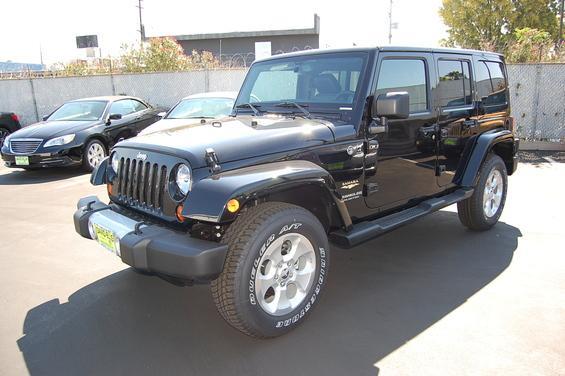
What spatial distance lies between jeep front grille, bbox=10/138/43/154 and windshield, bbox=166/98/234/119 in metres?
2.48

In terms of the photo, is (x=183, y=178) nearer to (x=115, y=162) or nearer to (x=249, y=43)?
(x=115, y=162)

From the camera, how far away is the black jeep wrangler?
8.85 feet

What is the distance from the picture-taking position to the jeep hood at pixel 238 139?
2.94 m

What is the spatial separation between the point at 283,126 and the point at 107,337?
1.92 m

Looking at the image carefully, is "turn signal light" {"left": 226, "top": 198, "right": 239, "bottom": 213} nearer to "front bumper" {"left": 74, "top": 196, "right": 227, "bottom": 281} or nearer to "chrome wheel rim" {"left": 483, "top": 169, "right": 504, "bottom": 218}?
"front bumper" {"left": 74, "top": 196, "right": 227, "bottom": 281}

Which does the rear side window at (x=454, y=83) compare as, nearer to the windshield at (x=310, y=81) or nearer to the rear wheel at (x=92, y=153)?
the windshield at (x=310, y=81)

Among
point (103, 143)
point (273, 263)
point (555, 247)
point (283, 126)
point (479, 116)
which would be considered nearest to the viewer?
point (273, 263)

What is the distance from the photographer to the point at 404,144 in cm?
396

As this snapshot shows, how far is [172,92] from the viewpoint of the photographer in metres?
13.8

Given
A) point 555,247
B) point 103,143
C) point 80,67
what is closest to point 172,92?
point 103,143

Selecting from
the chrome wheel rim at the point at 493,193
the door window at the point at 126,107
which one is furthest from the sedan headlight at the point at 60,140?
the chrome wheel rim at the point at 493,193

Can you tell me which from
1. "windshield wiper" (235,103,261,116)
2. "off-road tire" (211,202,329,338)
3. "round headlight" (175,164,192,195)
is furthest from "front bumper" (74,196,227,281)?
"windshield wiper" (235,103,261,116)

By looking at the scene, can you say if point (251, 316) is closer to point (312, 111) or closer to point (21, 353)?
point (21, 353)

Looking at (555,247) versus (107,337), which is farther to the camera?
(555,247)
